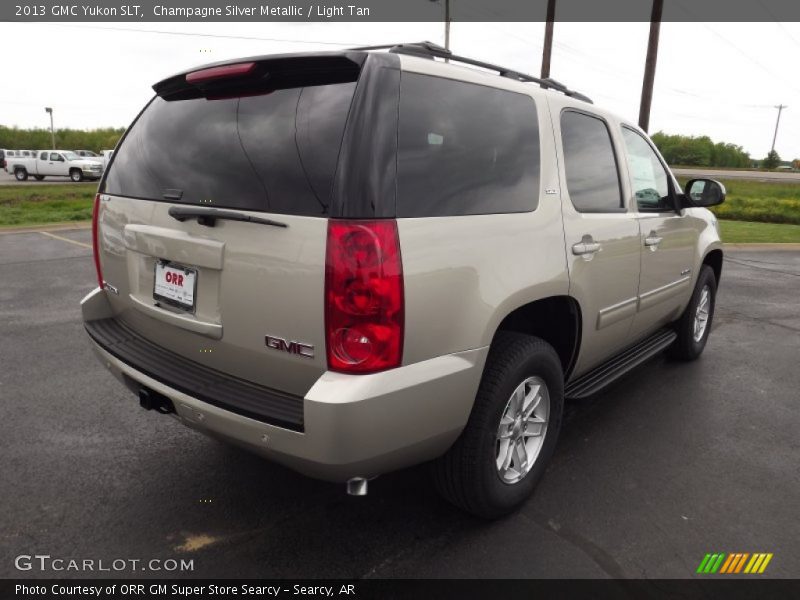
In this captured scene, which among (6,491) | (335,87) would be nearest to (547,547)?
(335,87)

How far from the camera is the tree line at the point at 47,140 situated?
260 ft

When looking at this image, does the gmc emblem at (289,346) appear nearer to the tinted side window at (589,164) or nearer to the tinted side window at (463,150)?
the tinted side window at (463,150)

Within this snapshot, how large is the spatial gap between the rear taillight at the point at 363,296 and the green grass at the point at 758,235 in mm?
12912

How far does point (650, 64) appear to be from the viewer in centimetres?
1722

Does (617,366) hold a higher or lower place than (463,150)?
lower

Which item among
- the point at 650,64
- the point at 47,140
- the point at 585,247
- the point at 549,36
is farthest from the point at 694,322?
the point at 47,140

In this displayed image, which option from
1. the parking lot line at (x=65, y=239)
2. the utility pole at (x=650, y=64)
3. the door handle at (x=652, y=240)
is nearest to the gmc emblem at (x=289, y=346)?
the door handle at (x=652, y=240)

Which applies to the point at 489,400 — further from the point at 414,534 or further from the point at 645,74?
the point at 645,74

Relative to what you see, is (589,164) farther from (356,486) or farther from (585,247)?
(356,486)

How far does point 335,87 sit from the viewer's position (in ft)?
6.85

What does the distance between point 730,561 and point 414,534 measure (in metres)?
1.30

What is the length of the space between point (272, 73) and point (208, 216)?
59cm

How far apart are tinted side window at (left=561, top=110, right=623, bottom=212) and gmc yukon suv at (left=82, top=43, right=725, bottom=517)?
3 cm

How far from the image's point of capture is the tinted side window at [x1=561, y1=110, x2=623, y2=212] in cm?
298
